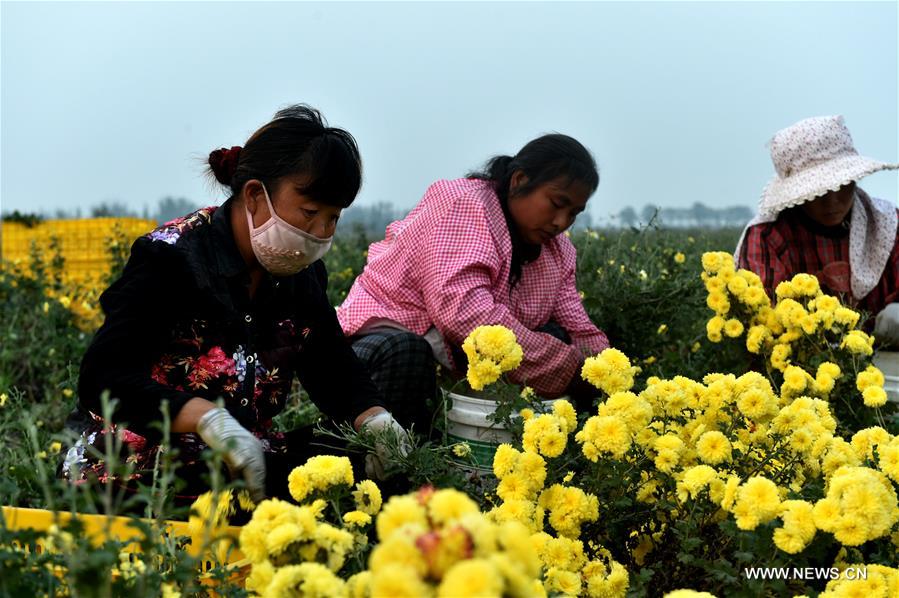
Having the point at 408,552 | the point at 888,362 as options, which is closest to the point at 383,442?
the point at 408,552

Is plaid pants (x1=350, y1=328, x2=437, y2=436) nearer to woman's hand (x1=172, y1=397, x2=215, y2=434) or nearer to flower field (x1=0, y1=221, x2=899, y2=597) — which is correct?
flower field (x1=0, y1=221, x2=899, y2=597)

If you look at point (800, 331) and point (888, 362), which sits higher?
point (800, 331)

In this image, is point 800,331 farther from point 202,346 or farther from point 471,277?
point 202,346

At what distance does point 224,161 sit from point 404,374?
30.1 inches

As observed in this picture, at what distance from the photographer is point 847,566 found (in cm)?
145

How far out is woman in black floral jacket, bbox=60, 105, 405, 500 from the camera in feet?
6.07

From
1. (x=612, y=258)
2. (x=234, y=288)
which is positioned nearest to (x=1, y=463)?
(x=234, y=288)

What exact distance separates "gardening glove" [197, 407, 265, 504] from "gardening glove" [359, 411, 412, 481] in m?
0.23

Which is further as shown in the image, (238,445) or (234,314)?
(234,314)

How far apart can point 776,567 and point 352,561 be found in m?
0.66

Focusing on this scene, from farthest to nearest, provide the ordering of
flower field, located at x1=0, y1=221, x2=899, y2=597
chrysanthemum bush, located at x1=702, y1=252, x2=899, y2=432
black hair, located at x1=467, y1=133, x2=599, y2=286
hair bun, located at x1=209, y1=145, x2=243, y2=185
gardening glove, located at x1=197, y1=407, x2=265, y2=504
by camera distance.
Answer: black hair, located at x1=467, y1=133, x2=599, y2=286 < chrysanthemum bush, located at x1=702, y1=252, x2=899, y2=432 < hair bun, located at x1=209, y1=145, x2=243, y2=185 < gardening glove, located at x1=197, y1=407, x2=265, y2=504 < flower field, located at x1=0, y1=221, x2=899, y2=597

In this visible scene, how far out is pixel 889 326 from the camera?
293cm

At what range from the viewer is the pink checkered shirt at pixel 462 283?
2549 millimetres

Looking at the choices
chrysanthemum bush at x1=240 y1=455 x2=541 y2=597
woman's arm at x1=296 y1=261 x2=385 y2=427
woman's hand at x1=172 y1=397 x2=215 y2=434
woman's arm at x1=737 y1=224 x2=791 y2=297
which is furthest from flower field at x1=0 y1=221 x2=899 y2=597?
woman's arm at x1=737 y1=224 x2=791 y2=297
